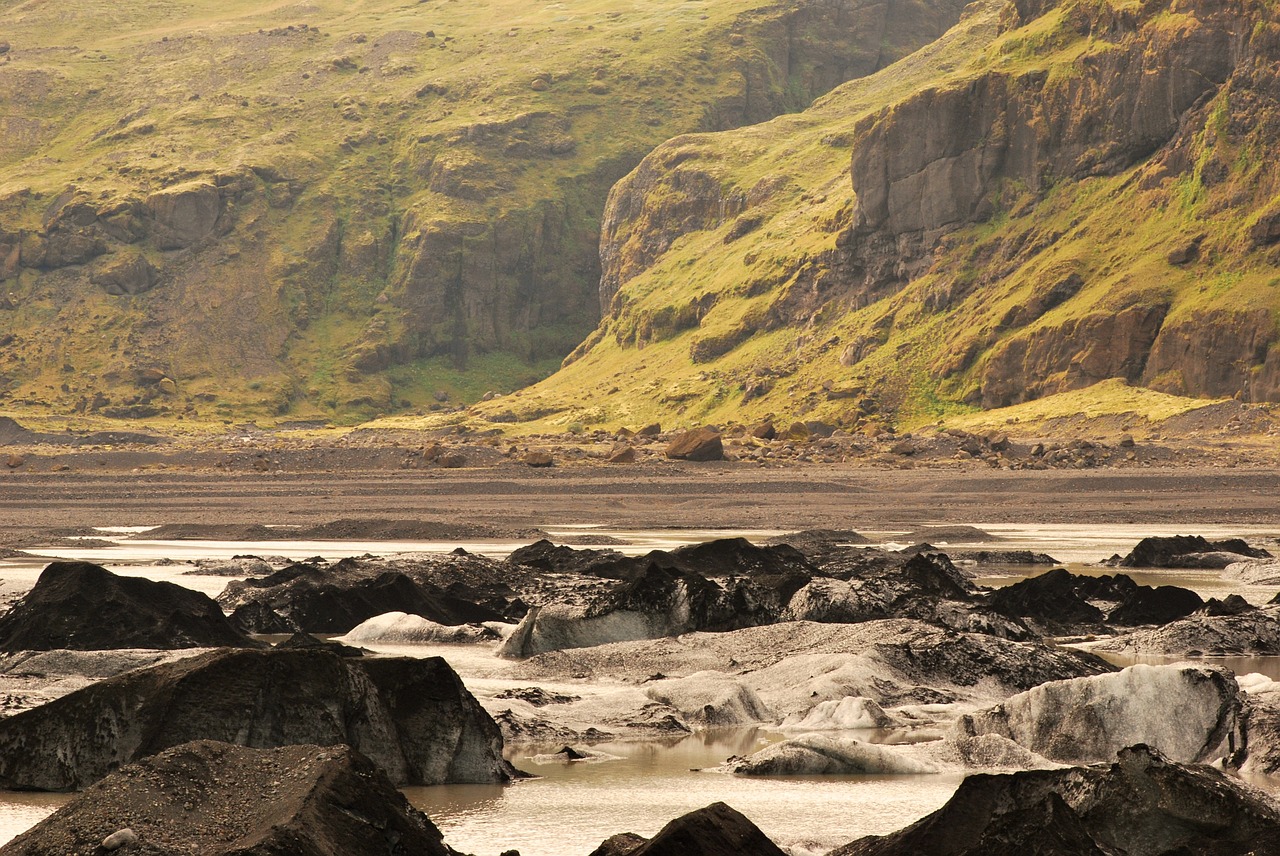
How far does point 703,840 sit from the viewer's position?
6.83 metres

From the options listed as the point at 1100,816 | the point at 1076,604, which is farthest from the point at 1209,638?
the point at 1100,816

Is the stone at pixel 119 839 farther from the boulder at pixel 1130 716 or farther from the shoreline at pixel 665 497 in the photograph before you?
the shoreline at pixel 665 497

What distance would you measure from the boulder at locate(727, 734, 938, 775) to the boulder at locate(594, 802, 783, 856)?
10.9ft

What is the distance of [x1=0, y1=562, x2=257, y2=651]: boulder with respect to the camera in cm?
1477

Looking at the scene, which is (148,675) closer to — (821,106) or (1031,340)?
(1031,340)

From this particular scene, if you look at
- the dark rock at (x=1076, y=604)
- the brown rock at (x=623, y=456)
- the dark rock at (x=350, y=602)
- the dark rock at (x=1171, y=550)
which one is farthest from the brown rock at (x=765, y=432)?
the dark rock at (x=350, y=602)

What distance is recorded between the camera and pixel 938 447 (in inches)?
2719

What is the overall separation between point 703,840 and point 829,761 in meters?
3.86

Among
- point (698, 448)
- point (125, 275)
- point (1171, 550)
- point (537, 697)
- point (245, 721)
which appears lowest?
point (698, 448)

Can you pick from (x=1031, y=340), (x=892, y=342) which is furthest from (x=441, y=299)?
(x=1031, y=340)

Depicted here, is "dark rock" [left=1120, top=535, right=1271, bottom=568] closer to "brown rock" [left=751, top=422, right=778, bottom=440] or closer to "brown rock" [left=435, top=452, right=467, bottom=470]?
"brown rock" [left=435, top=452, right=467, bottom=470]

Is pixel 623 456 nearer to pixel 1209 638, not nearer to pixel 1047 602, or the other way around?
pixel 1047 602

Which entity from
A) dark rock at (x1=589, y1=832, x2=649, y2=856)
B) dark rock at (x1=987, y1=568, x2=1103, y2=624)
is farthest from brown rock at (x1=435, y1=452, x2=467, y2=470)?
dark rock at (x1=589, y1=832, x2=649, y2=856)

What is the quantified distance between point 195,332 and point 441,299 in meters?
23.6
